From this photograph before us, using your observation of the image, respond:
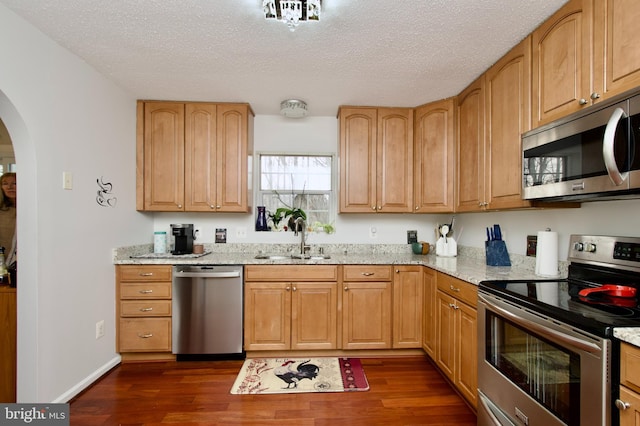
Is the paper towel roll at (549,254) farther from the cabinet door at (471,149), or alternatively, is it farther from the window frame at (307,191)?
the window frame at (307,191)

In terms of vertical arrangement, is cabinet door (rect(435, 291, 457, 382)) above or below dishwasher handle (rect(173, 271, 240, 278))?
below

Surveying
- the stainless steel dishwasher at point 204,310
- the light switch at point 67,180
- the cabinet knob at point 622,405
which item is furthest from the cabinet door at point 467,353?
the light switch at point 67,180

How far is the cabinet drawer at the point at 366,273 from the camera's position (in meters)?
2.73

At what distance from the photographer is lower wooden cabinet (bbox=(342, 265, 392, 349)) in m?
2.71

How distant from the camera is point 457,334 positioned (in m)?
2.11

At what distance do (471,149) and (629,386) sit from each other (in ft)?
6.22

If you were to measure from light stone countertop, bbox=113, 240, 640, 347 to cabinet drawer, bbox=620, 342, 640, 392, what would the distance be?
0.03 meters

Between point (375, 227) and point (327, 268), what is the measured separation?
2.90ft

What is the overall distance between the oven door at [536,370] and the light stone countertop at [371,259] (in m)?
0.16

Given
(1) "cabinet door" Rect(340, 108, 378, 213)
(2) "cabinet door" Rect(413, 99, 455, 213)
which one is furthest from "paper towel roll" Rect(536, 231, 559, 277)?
(1) "cabinet door" Rect(340, 108, 378, 213)

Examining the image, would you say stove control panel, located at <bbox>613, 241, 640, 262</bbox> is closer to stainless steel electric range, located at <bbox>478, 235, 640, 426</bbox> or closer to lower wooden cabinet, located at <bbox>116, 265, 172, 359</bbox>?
stainless steel electric range, located at <bbox>478, 235, 640, 426</bbox>

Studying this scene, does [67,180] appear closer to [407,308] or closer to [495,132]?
[407,308]

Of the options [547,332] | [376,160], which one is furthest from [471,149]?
[547,332]

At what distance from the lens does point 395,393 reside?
86.4 inches
